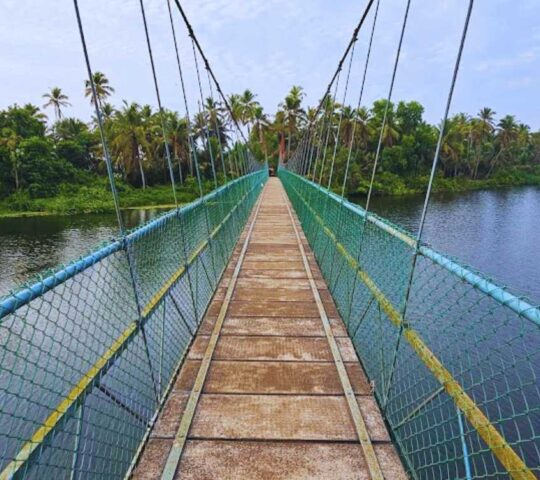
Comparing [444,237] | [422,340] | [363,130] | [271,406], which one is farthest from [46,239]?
[363,130]

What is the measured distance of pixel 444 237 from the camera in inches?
742

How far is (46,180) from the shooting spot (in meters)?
32.0

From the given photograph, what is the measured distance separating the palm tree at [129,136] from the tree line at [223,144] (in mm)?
88

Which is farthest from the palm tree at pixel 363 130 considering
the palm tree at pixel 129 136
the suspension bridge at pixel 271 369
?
the suspension bridge at pixel 271 369

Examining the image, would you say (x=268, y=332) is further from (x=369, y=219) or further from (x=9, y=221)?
(x=9, y=221)

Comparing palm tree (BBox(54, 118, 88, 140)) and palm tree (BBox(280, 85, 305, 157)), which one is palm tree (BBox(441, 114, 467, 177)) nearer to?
palm tree (BBox(280, 85, 305, 157))

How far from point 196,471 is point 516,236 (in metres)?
21.3

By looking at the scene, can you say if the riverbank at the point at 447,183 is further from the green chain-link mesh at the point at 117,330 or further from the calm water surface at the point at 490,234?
the green chain-link mesh at the point at 117,330

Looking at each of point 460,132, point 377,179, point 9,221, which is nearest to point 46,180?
point 9,221

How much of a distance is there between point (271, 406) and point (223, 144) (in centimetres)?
4325

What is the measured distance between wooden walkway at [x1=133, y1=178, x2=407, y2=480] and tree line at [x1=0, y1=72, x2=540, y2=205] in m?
23.9

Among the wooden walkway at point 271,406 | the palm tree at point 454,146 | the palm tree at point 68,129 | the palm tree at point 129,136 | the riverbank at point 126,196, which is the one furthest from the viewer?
the palm tree at point 454,146

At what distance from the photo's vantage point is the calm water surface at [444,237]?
13891 millimetres

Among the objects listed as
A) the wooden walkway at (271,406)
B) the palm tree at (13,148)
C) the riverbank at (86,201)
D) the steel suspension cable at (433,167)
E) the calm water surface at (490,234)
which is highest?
the steel suspension cable at (433,167)
